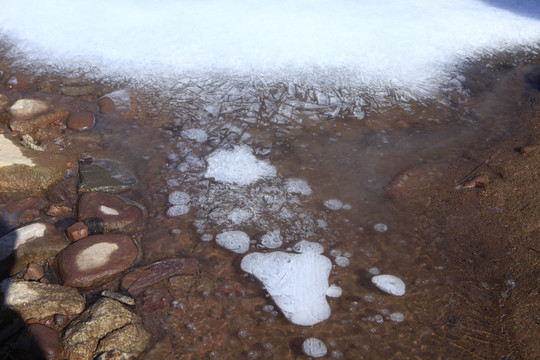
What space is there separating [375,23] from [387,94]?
1.66 meters

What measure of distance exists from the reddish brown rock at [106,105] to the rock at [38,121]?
9.7 inches

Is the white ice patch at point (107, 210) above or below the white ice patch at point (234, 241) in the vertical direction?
above

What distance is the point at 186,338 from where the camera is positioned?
74.3 inches

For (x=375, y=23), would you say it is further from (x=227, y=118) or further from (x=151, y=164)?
(x=151, y=164)

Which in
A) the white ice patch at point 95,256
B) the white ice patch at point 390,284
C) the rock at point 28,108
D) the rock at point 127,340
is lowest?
the rock at point 127,340

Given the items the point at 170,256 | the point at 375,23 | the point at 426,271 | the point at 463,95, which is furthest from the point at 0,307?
the point at 375,23

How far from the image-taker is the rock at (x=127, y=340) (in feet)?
5.92

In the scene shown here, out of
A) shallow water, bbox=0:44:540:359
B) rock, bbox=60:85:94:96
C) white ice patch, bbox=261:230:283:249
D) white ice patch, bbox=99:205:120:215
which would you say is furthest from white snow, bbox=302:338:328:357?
rock, bbox=60:85:94:96

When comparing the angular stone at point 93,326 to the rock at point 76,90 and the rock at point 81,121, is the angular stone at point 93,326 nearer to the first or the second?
the rock at point 81,121

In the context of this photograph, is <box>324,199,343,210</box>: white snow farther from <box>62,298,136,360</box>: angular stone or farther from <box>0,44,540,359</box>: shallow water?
<box>62,298,136,360</box>: angular stone

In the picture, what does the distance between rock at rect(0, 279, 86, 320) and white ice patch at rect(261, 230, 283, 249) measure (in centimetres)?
92

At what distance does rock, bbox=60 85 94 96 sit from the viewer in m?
3.62

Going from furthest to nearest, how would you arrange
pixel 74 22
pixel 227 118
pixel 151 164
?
pixel 74 22 < pixel 227 118 < pixel 151 164

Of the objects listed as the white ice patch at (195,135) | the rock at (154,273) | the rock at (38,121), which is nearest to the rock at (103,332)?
the rock at (154,273)
